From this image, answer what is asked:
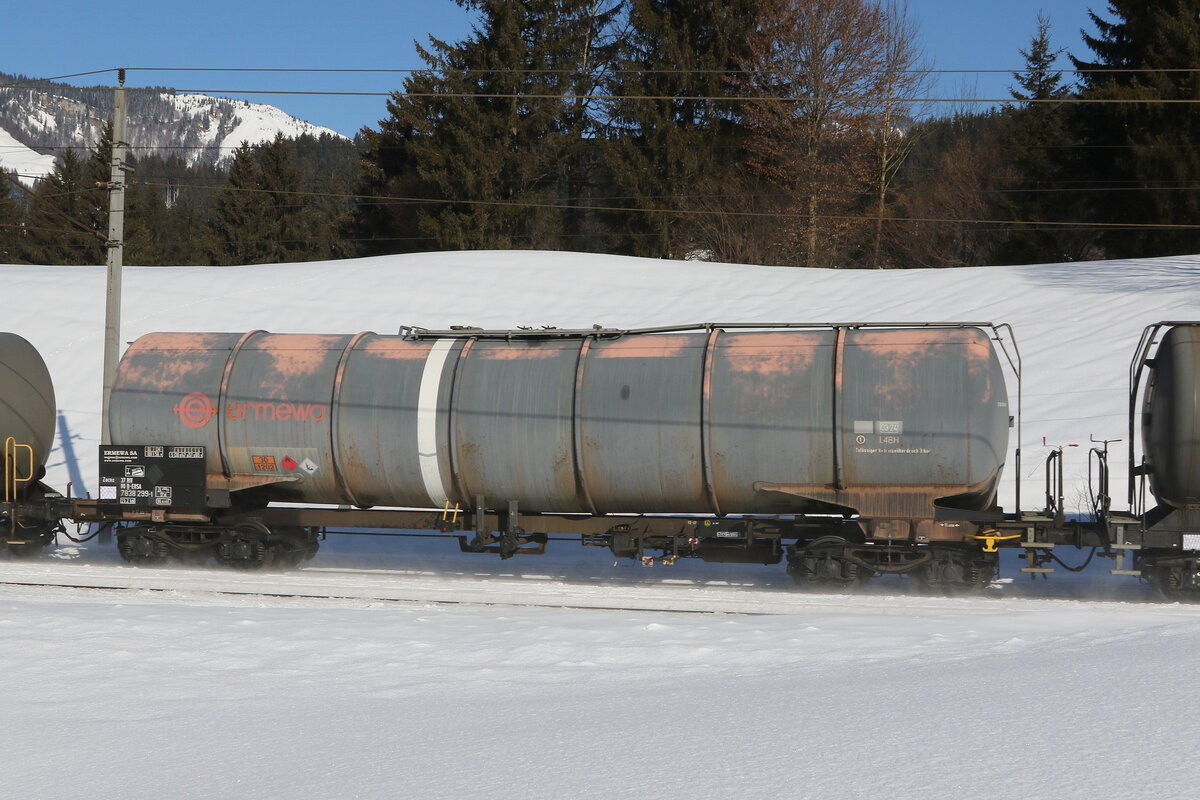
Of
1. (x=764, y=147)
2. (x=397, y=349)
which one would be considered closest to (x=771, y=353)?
(x=397, y=349)

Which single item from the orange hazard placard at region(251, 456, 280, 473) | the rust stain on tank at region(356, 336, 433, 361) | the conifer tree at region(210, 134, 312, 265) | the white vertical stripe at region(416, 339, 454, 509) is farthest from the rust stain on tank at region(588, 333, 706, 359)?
the conifer tree at region(210, 134, 312, 265)

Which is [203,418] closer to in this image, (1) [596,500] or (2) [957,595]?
(1) [596,500]

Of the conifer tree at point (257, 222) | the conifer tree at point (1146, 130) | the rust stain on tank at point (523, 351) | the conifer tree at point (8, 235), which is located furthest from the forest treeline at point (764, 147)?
the rust stain on tank at point (523, 351)

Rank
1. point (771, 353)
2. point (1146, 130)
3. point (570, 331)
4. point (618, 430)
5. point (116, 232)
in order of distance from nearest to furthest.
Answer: point (771, 353)
point (618, 430)
point (570, 331)
point (116, 232)
point (1146, 130)

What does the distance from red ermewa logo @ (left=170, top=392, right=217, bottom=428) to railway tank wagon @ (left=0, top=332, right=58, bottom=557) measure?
3151 mm

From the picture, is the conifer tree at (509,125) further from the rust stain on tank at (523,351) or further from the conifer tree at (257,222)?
the rust stain on tank at (523,351)

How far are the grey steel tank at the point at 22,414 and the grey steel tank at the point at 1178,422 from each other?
1601 cm

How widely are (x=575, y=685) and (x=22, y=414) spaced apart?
12.3m

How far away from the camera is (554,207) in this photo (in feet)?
164

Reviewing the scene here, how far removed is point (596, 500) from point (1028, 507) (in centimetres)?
938

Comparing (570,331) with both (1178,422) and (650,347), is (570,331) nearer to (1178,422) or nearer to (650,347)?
(650,347)

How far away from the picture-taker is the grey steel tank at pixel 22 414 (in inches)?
650

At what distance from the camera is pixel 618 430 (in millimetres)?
13820

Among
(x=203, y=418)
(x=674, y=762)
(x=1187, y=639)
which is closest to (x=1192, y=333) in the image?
(x=1187, y=639)
